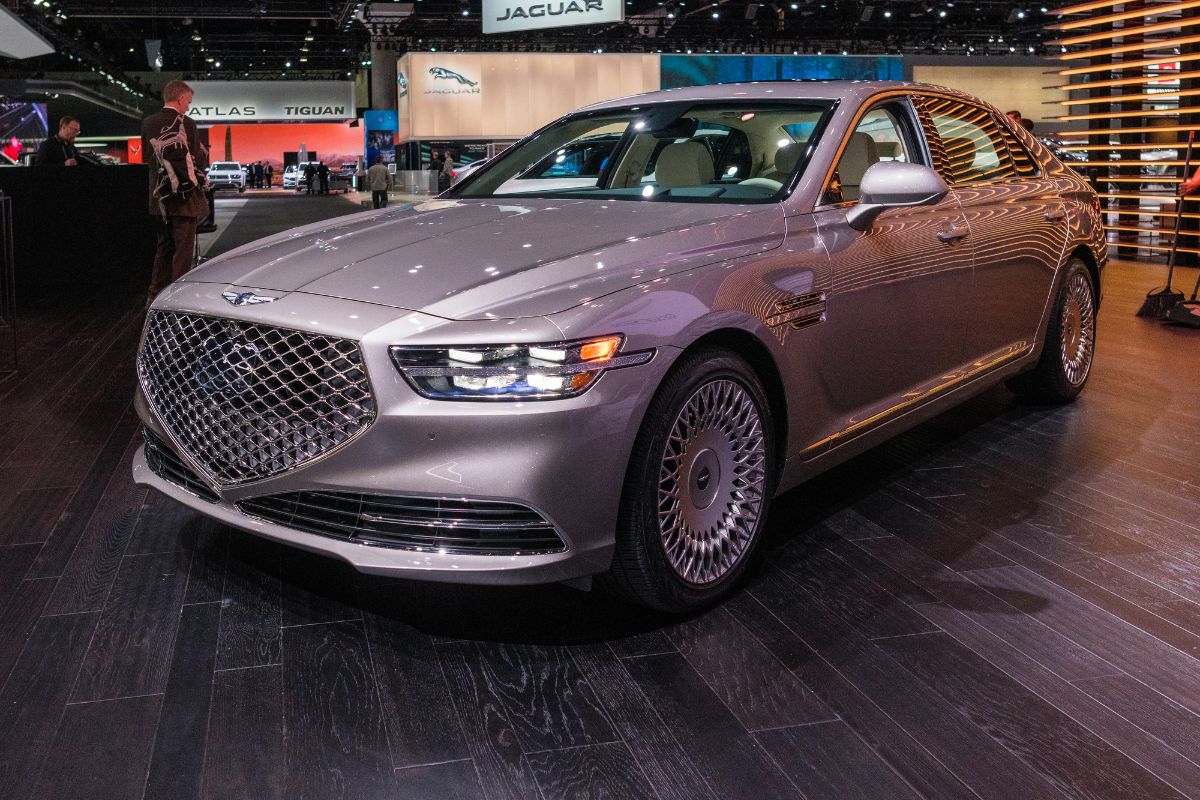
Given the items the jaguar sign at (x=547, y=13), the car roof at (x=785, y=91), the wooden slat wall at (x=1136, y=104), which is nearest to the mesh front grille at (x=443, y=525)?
the car roof at (x=785, y=91)

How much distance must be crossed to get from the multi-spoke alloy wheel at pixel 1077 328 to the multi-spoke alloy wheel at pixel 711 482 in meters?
2.58

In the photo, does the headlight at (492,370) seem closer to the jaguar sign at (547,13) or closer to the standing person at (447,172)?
the jaguar sign at (547,13)

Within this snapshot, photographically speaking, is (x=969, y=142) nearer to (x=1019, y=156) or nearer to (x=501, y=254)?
(x=1019, y=156)

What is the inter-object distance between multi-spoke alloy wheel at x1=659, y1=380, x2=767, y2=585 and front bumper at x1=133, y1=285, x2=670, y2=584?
8.4 inches

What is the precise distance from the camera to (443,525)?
8.45 feet

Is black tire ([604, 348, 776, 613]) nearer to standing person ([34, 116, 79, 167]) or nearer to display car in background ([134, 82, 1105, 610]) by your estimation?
display car in background ([134, 82, 1105, 610])

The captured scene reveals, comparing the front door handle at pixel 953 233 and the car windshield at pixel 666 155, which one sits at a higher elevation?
the car windshield at pixel 666 155

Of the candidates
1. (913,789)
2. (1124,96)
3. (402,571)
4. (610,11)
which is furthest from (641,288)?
(610,11)

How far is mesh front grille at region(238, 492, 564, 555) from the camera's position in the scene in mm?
2566

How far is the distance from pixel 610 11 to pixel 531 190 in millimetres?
15432

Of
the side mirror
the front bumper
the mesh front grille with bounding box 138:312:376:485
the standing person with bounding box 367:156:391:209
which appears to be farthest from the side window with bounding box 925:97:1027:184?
the standing person with bounding box 367:156:391:209

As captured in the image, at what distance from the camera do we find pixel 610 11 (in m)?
18.5

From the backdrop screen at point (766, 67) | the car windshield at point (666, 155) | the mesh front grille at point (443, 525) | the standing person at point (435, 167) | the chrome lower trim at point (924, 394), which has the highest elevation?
the backdrop screen at point (766, 67)

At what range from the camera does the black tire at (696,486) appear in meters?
2.73
